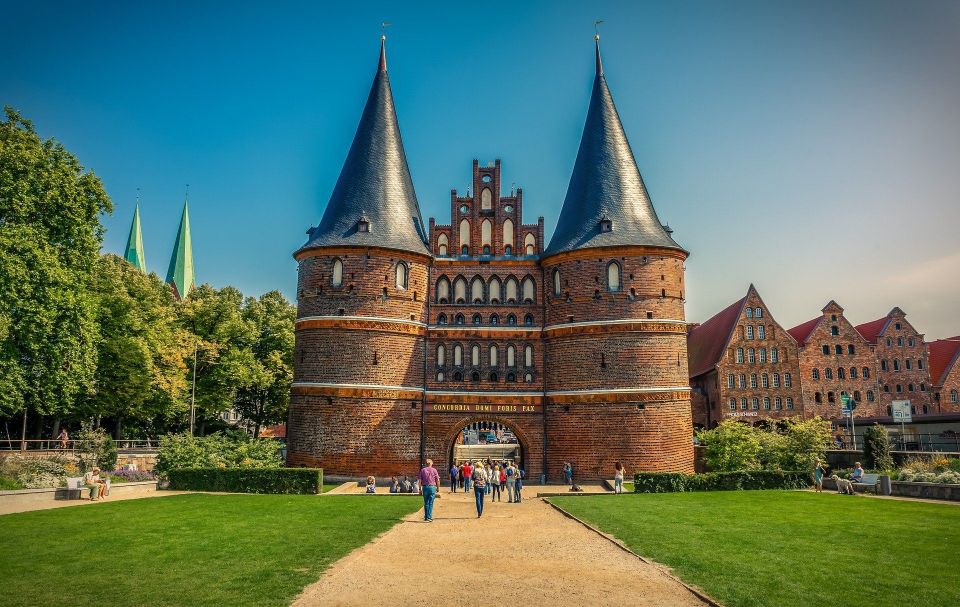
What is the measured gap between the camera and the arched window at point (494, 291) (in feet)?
112

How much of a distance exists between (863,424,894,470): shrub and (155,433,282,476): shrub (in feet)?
88.3

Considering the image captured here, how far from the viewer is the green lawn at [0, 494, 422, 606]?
9906 millimetres

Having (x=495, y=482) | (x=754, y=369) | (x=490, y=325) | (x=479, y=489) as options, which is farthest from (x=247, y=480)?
(x=754, y=369)

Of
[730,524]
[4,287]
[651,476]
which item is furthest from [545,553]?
[4,287]

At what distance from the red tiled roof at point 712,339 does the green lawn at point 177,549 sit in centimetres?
4013

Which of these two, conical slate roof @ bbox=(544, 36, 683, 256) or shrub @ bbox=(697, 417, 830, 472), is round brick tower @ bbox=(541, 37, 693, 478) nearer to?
conical slate roof @ bbox=(544, 36, 683, 256)

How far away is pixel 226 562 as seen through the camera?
11953 millimetres

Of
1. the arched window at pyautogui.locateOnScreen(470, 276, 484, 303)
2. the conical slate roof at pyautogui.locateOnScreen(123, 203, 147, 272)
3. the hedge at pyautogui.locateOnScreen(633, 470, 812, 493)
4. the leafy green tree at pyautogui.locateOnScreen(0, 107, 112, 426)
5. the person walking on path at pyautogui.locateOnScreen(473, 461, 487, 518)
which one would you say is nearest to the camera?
the person walking on path at pyautogui.locateOnScreen(473, 461, 487, 518)

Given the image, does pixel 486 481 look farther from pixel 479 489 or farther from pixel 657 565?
pixel 657 565

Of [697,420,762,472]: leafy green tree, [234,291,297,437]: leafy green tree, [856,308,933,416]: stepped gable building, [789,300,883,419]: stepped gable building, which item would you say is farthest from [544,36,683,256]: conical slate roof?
[856,308,933,416]: stepped gable building

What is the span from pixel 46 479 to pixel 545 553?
2110 centimetres

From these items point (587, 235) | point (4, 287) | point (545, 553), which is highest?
point (587, 235)

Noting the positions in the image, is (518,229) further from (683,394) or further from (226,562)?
(226,562)

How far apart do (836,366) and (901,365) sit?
651 cm
